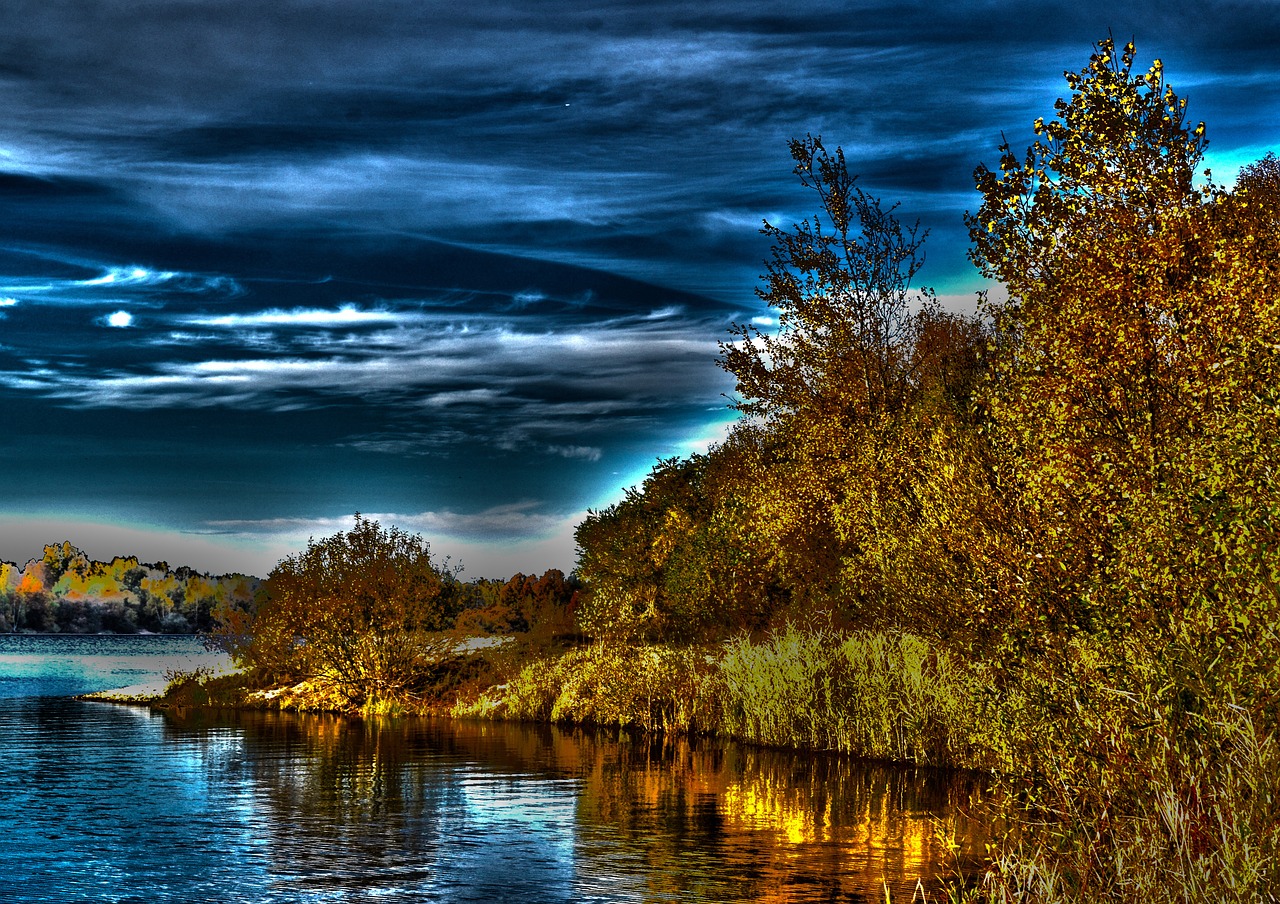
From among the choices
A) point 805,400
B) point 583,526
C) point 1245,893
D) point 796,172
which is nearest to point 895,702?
point 805,400

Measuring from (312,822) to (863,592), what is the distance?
14875 millimetres

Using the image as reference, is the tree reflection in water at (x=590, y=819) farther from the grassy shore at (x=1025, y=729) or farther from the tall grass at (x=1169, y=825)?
the tall grass at (x=1169, y=825)

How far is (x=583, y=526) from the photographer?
58281 mm

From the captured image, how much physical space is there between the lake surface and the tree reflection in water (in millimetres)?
67

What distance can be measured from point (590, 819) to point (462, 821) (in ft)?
8.33

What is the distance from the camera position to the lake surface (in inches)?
721

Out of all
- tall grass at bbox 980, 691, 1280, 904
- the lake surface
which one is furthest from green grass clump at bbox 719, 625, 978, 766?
tall grass at bbox 980, 691, 1280, 904

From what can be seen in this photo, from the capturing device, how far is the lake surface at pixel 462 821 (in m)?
18.3

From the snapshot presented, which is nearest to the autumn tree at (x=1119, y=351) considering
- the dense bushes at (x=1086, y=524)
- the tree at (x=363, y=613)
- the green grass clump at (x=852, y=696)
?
the dense bushes at (x=1086, y=524)

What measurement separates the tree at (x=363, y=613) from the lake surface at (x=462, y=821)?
33.3ft

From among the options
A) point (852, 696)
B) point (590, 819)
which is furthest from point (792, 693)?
point (590, 819)

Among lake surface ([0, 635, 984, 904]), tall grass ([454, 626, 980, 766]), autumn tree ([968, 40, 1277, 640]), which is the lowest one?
lake surface ([0, 635, 984, 904])

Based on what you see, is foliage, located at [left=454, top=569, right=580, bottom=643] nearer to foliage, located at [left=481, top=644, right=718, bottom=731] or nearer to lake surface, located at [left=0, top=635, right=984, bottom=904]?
foliage, located at [left=481, top=644, right=718, bottom=731]

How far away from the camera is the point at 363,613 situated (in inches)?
2036
